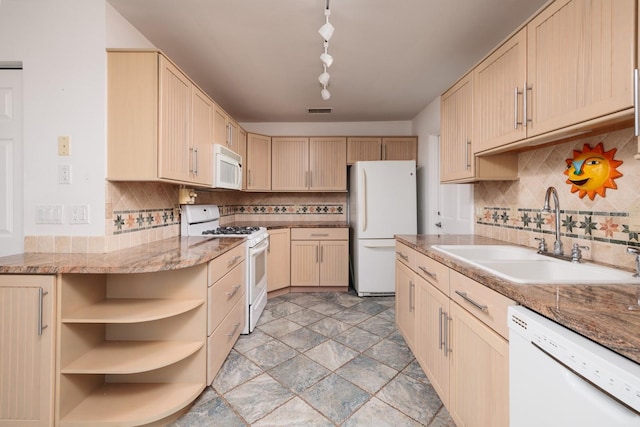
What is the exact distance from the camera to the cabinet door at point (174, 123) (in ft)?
5.35

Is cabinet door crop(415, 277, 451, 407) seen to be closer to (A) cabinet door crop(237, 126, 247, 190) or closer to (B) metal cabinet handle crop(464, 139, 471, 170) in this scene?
(B) metal cabinet handle crop(464, 139, 471, 170)

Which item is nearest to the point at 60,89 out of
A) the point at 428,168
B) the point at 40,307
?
the point at 40,307

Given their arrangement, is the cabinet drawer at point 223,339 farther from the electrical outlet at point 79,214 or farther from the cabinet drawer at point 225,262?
the electrical outlet at point 79,214

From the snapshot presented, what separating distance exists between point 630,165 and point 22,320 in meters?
2.77

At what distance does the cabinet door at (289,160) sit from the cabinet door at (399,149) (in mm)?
1079

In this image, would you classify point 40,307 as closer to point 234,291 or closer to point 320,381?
point 234,291

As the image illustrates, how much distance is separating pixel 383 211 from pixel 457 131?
1.36m

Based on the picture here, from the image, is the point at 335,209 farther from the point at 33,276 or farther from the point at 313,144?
the point at 33,276

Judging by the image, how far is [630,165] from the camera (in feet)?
3.77

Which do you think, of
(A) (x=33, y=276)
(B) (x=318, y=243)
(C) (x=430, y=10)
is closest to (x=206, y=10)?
(C) (x=430, y=10)

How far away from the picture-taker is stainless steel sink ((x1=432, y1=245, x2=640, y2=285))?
102cm

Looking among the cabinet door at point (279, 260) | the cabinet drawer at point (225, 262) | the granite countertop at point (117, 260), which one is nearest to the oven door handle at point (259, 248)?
the cabinet drawer at point (225, 262)

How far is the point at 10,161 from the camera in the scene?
5.43ft

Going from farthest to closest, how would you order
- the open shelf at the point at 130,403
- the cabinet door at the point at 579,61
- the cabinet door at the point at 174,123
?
the cabinet door at the point at 174,123 < the open shelf at the point at 130,403 < the cabinet door at the point at 579,61
